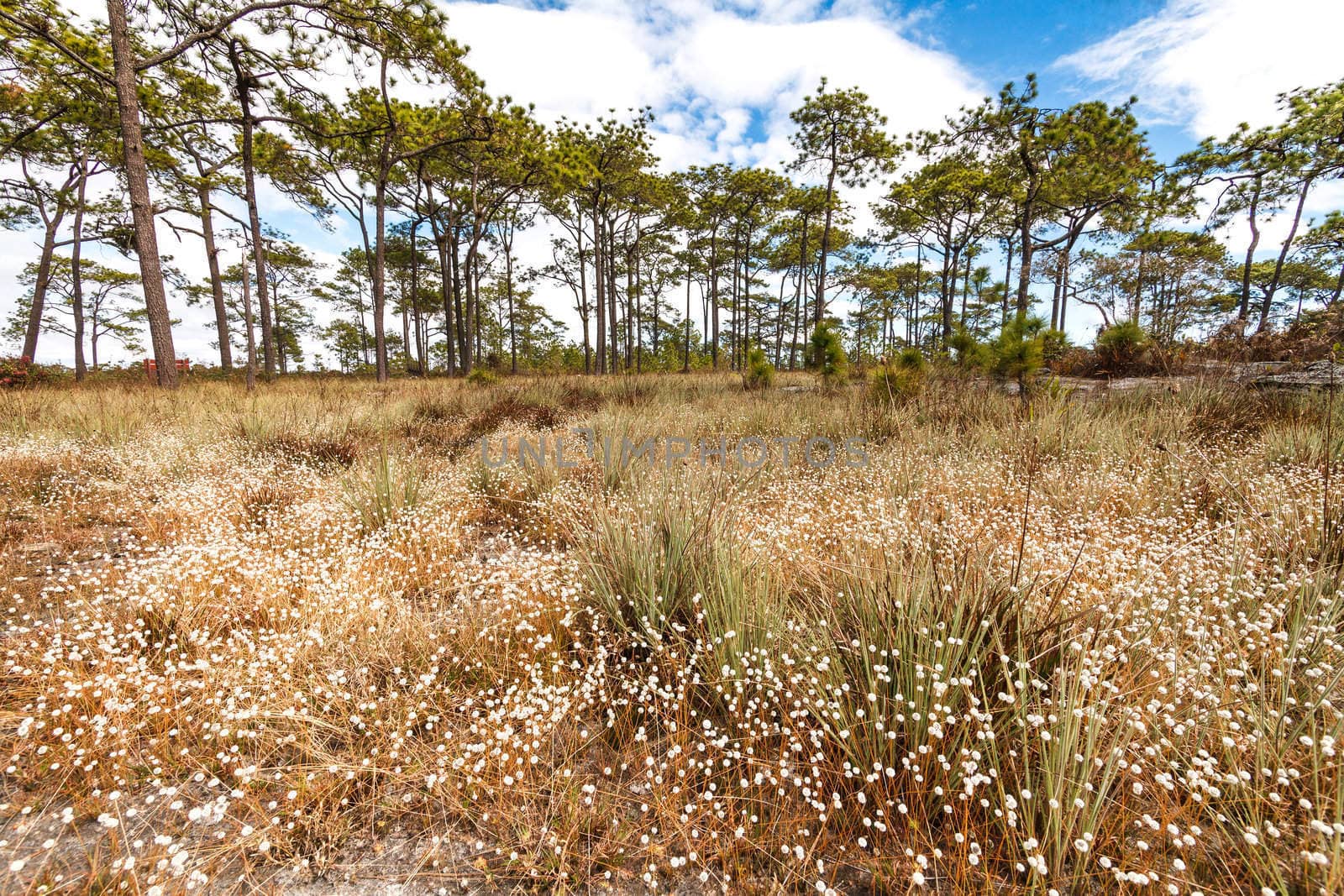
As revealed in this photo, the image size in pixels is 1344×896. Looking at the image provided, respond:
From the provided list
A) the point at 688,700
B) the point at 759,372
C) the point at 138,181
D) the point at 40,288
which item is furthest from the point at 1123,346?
the point at 40,288

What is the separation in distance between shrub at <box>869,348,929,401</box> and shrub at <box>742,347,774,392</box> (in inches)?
116

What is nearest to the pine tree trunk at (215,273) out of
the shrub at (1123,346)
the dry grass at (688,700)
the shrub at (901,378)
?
the dry grass at (688,700)

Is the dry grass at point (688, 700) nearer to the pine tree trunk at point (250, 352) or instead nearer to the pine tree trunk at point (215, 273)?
the pine tree trunk at point (250, 352)

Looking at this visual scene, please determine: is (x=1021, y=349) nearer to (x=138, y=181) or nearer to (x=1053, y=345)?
(x=1053, y=345)

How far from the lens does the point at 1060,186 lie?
14461 mm

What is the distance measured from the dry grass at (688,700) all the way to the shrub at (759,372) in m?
7.64

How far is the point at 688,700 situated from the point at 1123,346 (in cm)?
1334

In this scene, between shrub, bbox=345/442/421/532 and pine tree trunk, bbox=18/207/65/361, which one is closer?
shrub, bbox=345/442/421/532

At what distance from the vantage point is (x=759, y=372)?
11.1m

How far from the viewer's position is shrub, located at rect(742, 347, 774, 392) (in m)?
10.8

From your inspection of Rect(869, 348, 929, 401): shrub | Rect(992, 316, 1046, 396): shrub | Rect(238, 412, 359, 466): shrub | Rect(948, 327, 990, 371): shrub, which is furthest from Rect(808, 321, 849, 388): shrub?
Rect(238, 412, 359, 466): shrub

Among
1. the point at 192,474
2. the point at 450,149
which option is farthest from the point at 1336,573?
the point at 450,149

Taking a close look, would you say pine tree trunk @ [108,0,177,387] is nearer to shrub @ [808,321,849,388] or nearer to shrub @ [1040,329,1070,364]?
shrub @ [808,321,849,388]

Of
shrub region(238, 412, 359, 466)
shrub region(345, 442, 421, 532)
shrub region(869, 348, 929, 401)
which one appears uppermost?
shrub region(869, 348, 929, 401)
